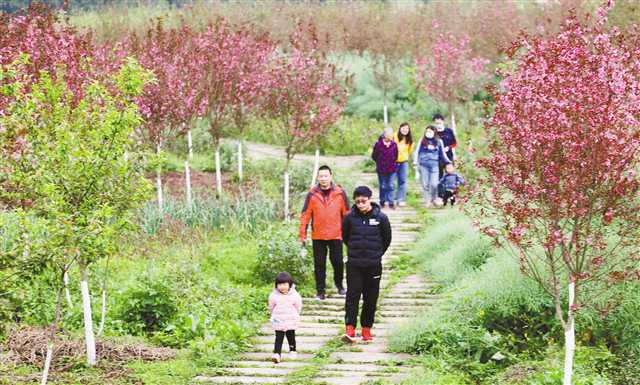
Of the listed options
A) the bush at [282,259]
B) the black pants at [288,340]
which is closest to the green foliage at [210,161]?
the bush at [282,259]

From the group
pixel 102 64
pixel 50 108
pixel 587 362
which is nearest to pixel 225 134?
pixel 102 64

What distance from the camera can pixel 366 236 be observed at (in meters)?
11.1

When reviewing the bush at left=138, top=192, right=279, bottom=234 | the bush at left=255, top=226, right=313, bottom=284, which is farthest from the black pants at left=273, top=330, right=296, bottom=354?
the bush at left=138, top=192, right=279, bottom=234

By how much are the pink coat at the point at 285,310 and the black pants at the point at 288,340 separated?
60mm

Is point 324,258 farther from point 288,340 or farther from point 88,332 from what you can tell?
point 88,332

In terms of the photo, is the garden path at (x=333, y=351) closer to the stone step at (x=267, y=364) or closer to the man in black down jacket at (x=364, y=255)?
the stone step at (x=267, y=364)

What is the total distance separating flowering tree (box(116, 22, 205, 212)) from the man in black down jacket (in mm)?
6272

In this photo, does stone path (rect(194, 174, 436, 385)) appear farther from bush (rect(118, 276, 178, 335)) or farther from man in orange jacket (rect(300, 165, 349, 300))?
bush (rect(118, 276, 178, 335))

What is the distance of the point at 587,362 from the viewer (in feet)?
31.6

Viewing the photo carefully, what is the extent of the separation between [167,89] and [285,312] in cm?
781

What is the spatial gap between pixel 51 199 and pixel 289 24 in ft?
80.2

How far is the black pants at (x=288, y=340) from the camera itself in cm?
1038

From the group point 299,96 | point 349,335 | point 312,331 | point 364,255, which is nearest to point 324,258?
point 312,331

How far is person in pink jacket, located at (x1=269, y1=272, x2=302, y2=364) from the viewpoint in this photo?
1048cm
